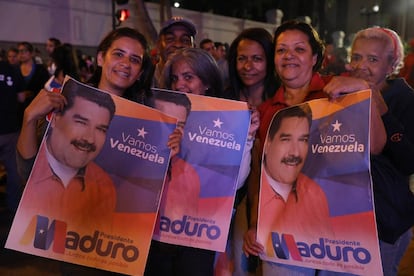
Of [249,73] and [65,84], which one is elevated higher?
[249,73]

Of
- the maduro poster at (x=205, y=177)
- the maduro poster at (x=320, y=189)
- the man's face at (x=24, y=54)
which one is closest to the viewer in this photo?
the maduro poster at (x=320, y=189)

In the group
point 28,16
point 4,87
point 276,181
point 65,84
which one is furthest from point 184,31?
point 28,16

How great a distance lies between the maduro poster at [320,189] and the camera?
1718 mm

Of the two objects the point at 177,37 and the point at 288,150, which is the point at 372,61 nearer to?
the point at 288,150

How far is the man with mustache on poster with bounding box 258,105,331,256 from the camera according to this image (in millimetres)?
1790

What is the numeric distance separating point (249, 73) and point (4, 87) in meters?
3.34

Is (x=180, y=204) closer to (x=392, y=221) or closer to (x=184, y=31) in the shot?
(x=392, y=221)

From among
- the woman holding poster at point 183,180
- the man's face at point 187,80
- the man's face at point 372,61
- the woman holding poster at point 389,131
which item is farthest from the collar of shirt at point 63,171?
the man's face at point 372,61

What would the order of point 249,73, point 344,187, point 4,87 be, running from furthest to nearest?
point 4,87 → point 249,73 → point 344,187

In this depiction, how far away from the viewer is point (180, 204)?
6.50ft

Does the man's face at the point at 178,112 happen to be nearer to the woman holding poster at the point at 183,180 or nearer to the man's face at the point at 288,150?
the woman holding poster at the point at 183,180

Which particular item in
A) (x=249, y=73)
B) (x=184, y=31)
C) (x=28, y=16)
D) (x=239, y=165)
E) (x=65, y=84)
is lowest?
(x=239, y=165)

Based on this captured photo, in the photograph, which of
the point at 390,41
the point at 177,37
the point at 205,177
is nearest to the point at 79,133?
the point at 205,177

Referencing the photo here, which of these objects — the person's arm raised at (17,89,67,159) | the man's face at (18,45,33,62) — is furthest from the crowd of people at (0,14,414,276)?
the man's face at (18,45,33,62)
